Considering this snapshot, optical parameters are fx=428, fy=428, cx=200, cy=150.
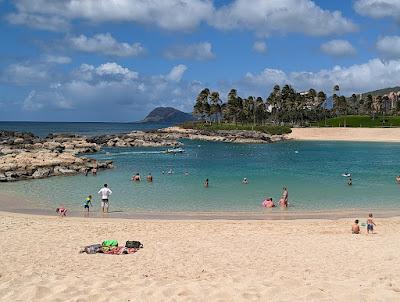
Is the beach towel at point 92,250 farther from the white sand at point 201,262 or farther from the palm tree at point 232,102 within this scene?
the palm tree at point 232,102

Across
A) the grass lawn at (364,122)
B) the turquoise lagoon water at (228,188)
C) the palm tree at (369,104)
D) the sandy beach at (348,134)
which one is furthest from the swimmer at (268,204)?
the palm tree at (369,104)

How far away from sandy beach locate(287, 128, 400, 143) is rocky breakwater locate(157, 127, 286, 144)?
324 inches

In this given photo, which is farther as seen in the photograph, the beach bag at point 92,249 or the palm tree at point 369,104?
the palm tree at point 369,104

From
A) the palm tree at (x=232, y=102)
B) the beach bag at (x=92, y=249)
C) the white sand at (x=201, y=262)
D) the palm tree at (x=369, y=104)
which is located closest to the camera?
the white sand at (x=201, y=262)

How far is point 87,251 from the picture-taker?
17.0 meters

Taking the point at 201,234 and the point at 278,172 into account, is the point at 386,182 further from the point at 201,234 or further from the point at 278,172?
the point at 201,234

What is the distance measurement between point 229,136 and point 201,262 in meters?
116

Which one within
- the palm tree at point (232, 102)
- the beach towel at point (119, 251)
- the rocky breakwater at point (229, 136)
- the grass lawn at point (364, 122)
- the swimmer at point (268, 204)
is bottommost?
the swimmer at point (268, 204)

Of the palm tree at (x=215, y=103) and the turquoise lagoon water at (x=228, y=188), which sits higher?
the palm tree at (x=215, y=103)

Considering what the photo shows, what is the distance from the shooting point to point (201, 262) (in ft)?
50.8

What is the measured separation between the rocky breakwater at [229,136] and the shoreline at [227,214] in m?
91.3

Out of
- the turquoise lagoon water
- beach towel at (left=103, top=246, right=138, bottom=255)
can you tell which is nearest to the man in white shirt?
the turquoise lagoon water

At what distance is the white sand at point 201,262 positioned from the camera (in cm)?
1055

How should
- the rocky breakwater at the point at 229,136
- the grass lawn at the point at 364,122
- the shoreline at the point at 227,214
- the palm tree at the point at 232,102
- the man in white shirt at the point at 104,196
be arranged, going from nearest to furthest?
the shoreline at the point at 227,214
the man in white shirt at the point at 104,196
the rocky breakwater at the point at 229,136
the grass lawn at the point at 364,122
the palm tree at the point at 232,102
